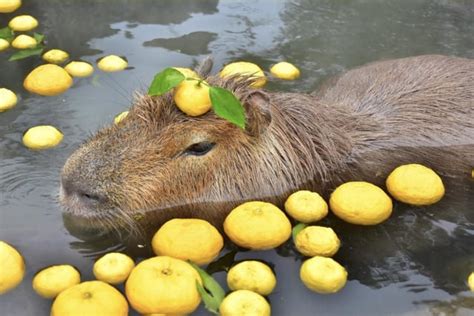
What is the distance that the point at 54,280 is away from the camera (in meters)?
3.94

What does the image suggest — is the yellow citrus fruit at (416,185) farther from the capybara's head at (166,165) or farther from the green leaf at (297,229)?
the capybara's head at (166,165)

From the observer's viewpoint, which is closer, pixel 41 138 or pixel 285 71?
pixel 41 138

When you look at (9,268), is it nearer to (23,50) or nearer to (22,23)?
(23,50)

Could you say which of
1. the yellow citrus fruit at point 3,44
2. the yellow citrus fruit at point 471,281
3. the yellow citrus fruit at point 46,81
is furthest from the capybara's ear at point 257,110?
the yellow citrus fruit at point 3,44

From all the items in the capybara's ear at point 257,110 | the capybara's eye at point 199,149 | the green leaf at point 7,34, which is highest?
the capybara's ear at point 257,110

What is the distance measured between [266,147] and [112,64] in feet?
7.44

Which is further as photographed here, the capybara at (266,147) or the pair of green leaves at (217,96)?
the capybara at (266,147)

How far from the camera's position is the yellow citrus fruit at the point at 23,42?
671cm

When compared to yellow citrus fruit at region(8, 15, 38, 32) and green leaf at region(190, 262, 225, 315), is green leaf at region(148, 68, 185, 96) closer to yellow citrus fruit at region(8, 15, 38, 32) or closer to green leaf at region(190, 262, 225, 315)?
green leaf at region(190, 262, 225, 315)

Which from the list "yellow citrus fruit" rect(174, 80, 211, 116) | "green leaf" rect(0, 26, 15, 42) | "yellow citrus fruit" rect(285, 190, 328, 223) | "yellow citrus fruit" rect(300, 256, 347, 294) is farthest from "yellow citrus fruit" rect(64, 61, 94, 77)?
"yellow citrus fruit" rect(300, 256, 347, 294)

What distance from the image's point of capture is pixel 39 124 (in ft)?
18.6

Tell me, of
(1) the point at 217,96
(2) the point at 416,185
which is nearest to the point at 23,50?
(1) the point at 217,96

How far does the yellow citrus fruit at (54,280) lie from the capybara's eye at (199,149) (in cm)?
110

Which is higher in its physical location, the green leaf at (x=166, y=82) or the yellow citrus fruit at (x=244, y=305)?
the green leaf at (x=166, y=82)
